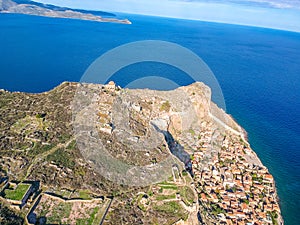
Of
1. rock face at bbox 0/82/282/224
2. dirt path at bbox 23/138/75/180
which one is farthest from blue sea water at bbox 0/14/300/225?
dirt path at bbox 23/138/75/180

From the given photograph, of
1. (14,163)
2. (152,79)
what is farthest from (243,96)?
(14,163)

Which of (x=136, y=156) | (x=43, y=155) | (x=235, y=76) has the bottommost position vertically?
(x=136, y=156)

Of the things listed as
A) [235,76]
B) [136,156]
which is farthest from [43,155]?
[235,76]

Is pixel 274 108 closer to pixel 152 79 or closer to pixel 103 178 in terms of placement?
pixel 152 79

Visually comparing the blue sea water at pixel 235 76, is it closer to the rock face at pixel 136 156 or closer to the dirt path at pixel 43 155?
the rock face at pixel 136 156

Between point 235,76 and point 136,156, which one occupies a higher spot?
point 235,76

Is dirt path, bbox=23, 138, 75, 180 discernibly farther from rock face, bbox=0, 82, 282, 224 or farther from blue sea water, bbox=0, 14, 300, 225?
blue sea water, bbox=0, 14, 300, 225

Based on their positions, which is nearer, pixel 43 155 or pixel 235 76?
pixel 43 155

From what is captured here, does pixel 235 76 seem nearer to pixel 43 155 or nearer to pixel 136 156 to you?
pixel 136 156
